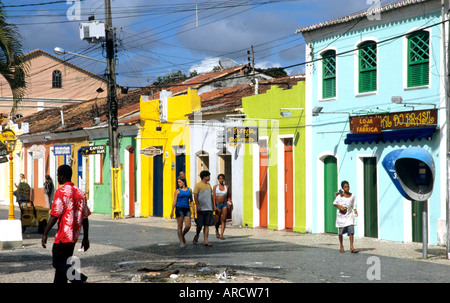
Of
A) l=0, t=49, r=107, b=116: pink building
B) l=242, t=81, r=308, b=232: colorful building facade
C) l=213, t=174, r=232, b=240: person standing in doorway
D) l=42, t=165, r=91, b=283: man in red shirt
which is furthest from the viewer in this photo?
l=0, t=49, r=107, b=116: pink building

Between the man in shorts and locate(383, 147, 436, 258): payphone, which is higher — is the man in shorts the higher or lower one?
A: the lower one

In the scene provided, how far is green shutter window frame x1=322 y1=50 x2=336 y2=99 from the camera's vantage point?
21.4 m

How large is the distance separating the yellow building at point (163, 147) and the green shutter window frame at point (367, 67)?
30.6 ft

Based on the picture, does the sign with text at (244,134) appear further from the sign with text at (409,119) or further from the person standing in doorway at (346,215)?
the person standing in doorway at (346,215)

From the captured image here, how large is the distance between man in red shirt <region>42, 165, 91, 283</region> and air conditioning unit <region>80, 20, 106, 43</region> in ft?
66.7

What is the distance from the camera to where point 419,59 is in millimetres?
18438

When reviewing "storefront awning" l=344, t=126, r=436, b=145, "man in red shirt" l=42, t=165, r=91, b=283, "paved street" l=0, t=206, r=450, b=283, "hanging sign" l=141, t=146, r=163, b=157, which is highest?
"storefront awning" l=344, t=126, r=436, b=145

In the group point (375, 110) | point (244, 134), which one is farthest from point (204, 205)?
point (244, 134)

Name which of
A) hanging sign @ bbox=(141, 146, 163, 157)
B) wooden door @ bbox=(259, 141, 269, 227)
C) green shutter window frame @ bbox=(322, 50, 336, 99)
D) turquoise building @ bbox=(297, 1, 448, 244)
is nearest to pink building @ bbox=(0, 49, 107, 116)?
hanging sign @ bbox=(141, 146, 163, 157)

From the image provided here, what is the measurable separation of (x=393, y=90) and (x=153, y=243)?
287 inches

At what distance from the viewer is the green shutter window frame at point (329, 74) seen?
21438 millimetres

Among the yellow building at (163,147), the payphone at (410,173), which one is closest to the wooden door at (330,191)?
the payphone at (410,173)

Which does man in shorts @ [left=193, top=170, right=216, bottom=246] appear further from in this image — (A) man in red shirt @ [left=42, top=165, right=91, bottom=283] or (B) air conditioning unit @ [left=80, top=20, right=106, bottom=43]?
(B) air conditioning unit @ [left=80, top=20, right=106, bottom=43]
